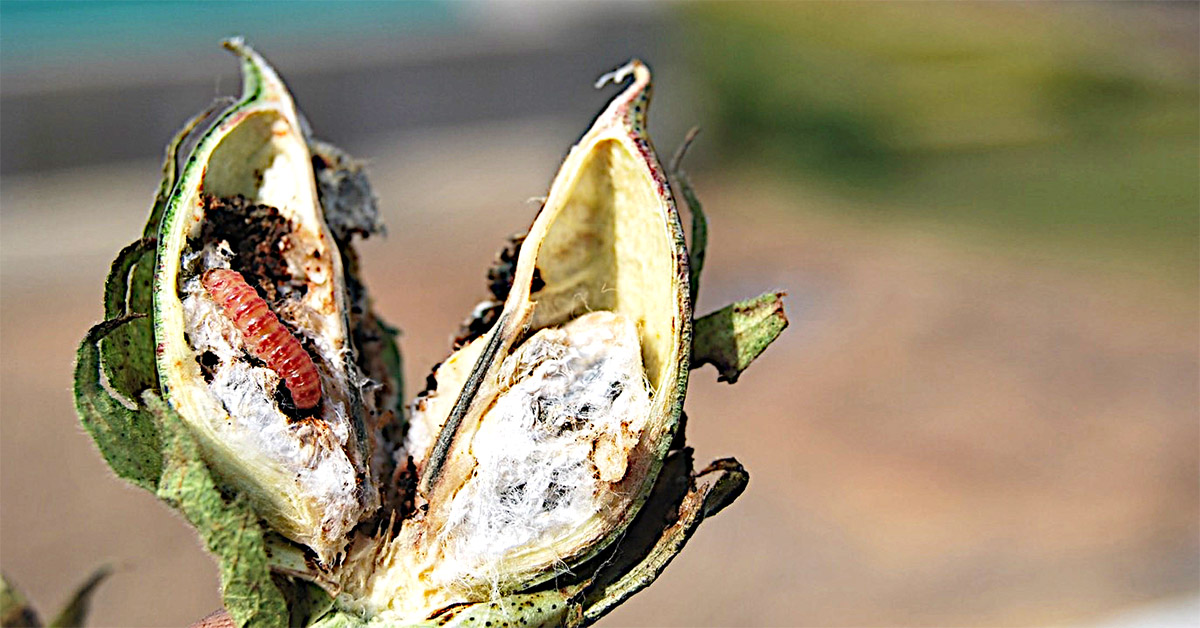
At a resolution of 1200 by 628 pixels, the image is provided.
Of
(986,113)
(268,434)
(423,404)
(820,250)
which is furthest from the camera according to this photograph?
(986,113)

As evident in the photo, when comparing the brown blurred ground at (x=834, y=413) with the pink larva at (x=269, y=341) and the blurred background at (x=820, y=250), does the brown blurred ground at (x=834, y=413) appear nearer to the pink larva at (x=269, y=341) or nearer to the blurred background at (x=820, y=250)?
the blurred background at (x=820, y=250)

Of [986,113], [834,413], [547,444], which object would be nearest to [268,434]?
[547,444]

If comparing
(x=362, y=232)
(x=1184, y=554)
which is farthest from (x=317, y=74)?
(x=362, y=232)

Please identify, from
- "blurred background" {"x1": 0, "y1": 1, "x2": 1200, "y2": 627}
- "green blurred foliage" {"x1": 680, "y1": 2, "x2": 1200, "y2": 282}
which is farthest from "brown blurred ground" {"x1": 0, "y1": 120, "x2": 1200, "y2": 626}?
"green blurred foliage" {"x1": 680, "y1": 2, "x2": 1200, "y2": 282}

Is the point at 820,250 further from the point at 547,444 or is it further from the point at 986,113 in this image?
the point at 547,444

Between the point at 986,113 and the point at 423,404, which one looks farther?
the point at 986,113

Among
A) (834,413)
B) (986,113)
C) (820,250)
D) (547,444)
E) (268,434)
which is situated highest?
(986,113)

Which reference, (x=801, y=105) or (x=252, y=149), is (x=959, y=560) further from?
(x=801, y=105)
